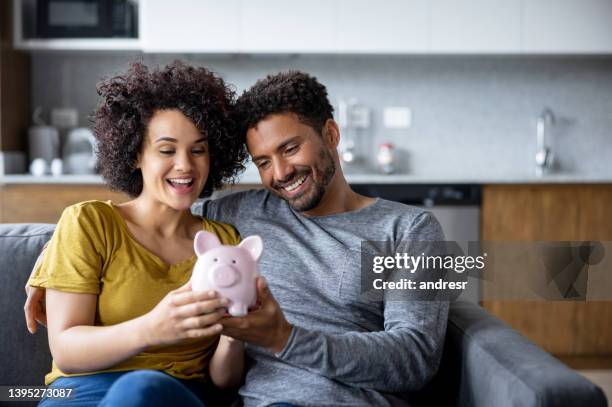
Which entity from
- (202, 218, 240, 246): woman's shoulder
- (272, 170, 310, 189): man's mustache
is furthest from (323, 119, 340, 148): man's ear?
(202, 218, 240, 246): woman's shoulder

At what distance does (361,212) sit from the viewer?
5.27 feet

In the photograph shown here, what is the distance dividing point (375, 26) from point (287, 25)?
45cm

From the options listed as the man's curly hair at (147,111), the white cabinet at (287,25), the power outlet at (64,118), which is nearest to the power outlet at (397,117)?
the white cabinet at (287,25)

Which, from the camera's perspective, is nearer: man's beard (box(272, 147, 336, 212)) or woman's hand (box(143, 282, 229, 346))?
woman's hand (box(143, 282, 229, 346))

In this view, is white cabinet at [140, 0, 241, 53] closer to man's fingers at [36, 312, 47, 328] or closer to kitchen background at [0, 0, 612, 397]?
kitchen background at [0, 0, 612, 397]

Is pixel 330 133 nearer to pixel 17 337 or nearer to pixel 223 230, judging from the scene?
pixel 223 230

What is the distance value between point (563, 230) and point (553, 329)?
494 millimetres

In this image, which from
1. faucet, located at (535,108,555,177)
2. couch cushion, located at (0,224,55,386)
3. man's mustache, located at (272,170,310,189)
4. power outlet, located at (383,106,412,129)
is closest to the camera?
man's mustache, located at (272,170,310,189)

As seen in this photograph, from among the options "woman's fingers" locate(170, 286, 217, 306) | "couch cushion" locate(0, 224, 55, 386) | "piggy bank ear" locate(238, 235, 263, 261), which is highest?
"piggy bank ear" locate(238, 235, 263, 261)

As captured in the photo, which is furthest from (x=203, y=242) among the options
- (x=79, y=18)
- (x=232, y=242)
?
(x=79, y=18)

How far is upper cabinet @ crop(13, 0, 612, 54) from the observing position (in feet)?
12.1

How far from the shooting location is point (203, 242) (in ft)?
3.94

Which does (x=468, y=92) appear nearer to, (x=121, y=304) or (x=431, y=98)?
(x=431, y=98)

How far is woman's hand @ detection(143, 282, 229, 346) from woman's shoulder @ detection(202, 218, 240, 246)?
414 millimetres
